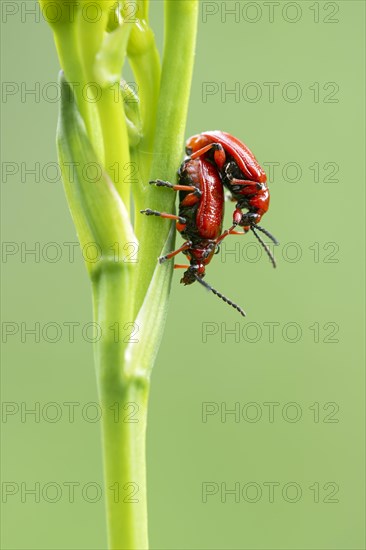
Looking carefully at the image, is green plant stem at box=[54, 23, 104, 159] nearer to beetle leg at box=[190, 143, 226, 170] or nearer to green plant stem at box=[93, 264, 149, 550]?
green plant stem at box=[93, 264, 149, 550]

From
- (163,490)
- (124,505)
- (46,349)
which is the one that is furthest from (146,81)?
(163,490)

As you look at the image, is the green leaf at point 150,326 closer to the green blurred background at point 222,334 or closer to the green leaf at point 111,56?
the green leaf at point 111,56

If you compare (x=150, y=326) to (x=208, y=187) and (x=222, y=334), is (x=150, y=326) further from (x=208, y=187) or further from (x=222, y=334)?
(x=222, y=334)

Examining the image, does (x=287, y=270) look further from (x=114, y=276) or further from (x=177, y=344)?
(x=114, y=276)

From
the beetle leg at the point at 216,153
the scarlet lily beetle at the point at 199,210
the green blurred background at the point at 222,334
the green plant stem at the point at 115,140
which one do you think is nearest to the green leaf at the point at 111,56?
the green plant stem at the point at 115,140

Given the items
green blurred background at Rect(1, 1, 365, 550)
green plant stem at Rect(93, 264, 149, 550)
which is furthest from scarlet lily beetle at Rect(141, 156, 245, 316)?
green blurred background at Rect(1, 1, 365, 550)
